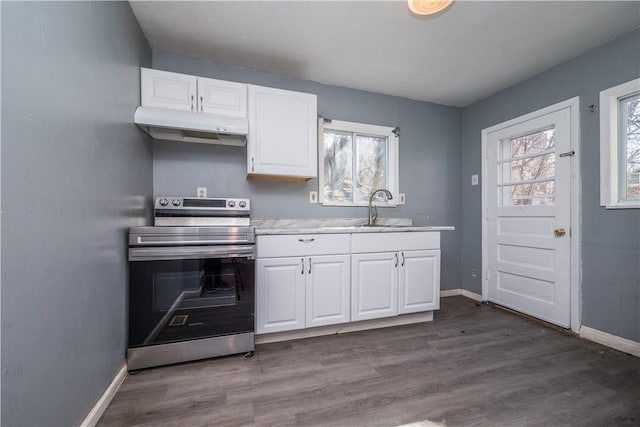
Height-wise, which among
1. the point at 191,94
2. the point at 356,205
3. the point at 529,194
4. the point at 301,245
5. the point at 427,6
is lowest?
the point at 301,245

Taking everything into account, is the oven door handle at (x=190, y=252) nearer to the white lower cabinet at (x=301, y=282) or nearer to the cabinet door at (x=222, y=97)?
the white lower cabinet at (x=301, y=282)

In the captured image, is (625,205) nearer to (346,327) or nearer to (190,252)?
(346,327)

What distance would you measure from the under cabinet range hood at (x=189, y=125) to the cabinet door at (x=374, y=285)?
1.41 m

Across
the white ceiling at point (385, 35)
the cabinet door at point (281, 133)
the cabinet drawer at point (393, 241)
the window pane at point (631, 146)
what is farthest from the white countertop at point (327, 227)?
the white ceiling at point (385, 35)

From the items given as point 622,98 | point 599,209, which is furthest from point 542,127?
point 599,209

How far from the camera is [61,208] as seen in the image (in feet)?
3.31

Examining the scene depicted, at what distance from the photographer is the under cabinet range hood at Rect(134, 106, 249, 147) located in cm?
180

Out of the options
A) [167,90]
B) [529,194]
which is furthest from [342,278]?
[529,194]

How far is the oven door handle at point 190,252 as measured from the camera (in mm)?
1614

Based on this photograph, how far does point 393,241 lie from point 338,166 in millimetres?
1056

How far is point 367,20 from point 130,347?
269 cm

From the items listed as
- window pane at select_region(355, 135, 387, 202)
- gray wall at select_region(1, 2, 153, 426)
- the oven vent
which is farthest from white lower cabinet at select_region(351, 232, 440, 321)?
gray wall at select_region(1, 2, 153, 426)

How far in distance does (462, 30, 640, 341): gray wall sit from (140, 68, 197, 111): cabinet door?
10.4ft

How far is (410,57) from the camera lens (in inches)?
90.0
